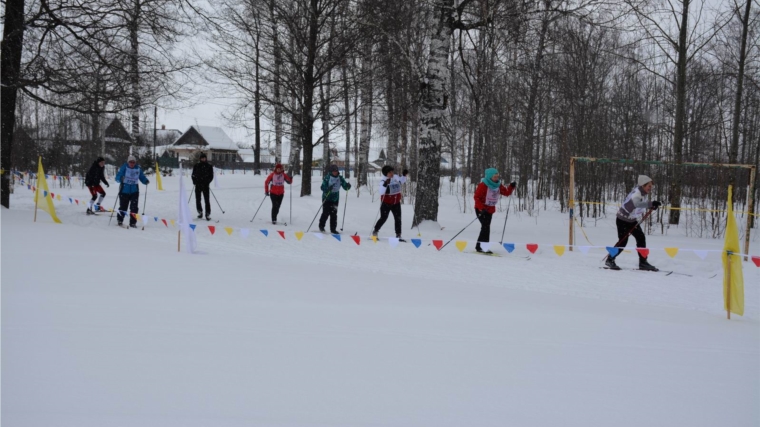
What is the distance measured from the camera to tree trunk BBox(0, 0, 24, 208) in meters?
12.8

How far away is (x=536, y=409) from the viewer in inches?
134

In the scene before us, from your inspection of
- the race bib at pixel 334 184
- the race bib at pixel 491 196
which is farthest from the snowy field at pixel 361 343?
the race bib at pixel 334 184

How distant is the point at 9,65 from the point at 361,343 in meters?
12.6

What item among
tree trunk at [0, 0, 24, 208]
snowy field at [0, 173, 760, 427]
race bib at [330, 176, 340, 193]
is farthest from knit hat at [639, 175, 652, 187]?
tree trunk at [0, 0, 24, 208]

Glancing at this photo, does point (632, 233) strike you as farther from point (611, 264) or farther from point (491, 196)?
point (491, 196)

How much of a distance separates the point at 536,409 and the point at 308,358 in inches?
63.8

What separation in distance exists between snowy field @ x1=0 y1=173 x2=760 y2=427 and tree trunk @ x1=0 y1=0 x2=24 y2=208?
615 cm

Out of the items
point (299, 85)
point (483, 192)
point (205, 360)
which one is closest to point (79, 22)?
point (299, 85)

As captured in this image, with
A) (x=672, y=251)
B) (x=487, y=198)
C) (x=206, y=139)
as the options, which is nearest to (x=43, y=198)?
(x=487, y=198)

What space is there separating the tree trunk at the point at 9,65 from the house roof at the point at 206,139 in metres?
63.1

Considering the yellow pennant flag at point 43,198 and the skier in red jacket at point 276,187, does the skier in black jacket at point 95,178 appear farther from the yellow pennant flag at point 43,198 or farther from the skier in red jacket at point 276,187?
the skier in red jacket at point 276,187

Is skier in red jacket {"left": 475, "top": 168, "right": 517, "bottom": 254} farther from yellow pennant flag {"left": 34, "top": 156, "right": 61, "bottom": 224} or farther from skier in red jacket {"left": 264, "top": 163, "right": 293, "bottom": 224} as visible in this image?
yellow pennant flag {"left": 34, "top": 156, "right": 61, "bottom": 224}

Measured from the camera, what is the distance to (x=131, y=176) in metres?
13.0

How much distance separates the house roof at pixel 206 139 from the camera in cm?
7731
